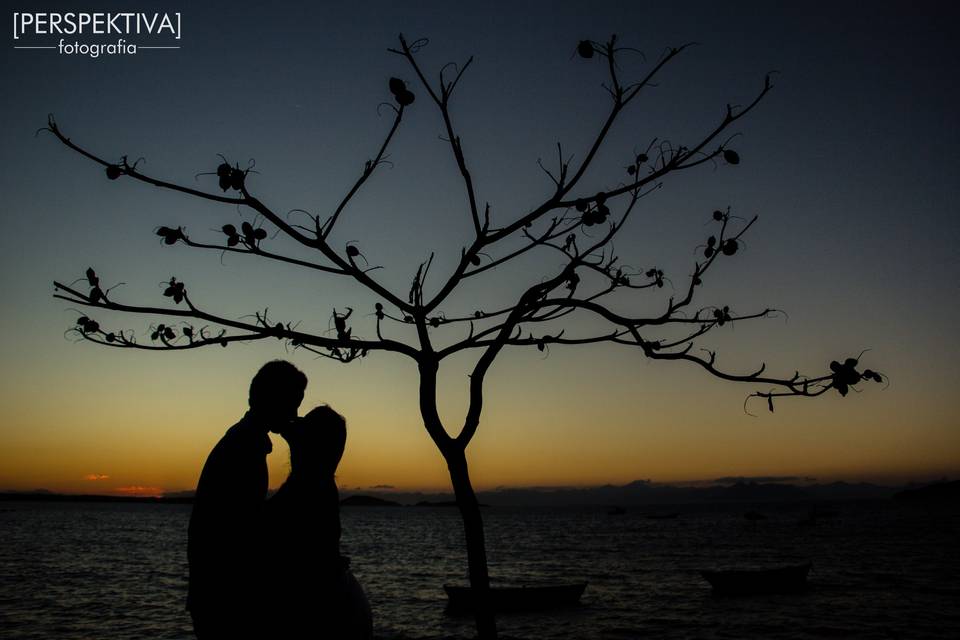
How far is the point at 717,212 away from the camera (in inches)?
163

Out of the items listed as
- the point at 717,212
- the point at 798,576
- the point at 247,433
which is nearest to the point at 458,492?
the point at 247,433

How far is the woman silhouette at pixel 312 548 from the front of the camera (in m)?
3.06

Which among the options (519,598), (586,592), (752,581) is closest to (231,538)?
(519,598)

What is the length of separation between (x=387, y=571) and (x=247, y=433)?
49.1m

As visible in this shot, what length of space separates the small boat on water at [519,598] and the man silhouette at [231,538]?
84.2ft

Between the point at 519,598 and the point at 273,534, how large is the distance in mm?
26775

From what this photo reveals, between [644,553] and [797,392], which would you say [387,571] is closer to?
[644,553]

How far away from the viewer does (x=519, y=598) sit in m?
27.9

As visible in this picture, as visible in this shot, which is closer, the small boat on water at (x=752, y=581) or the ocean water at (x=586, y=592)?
the ocean water at (x=586, y=592)

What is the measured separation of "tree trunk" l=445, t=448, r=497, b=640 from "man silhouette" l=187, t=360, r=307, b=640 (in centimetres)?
112

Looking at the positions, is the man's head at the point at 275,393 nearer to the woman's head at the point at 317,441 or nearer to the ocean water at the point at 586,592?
the woman's head at the point at 317,441

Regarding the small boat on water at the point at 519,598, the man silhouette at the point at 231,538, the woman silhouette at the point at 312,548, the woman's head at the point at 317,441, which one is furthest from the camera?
the small boat on water at the point at 519,598

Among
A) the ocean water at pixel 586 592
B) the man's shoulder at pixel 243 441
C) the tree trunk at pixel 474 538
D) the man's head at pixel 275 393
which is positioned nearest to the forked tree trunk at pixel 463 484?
the tree trunk at pixel 474 538

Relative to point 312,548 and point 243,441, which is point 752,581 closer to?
point 312,548
